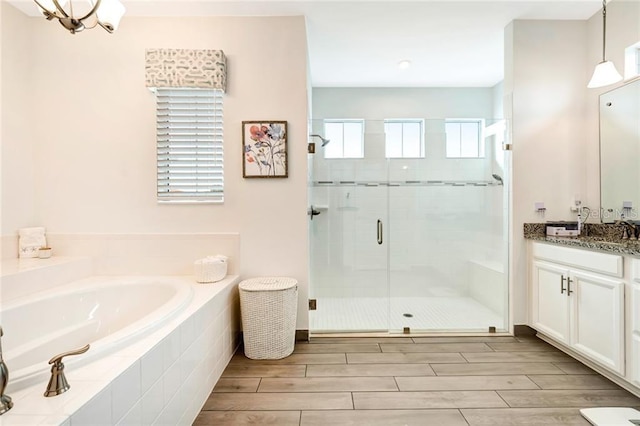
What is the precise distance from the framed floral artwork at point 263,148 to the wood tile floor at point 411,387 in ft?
4.66

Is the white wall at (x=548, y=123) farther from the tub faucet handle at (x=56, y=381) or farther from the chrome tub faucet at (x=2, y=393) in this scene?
the chrome tub faucet at (x=2, y=393)

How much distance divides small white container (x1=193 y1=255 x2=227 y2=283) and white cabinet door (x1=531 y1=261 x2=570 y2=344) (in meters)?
2.47

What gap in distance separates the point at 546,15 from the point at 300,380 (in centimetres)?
335

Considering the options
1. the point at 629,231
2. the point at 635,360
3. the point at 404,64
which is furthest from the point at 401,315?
the point at 404,64

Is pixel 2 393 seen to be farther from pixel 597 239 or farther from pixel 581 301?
pixel 597 239

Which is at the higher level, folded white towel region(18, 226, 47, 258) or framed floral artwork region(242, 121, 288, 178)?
framed floral artwork region(242, 121, 288, 178)

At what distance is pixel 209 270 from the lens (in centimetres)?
229

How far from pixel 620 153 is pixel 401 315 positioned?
7.11 ft

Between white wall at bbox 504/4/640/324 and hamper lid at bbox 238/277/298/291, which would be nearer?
hamper lid at bbox 238/277/298/291

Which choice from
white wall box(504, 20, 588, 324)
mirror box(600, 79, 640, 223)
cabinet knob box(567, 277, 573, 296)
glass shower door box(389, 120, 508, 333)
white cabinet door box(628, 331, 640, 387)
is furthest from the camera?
glass shower door box(389, 120, 508, 333)

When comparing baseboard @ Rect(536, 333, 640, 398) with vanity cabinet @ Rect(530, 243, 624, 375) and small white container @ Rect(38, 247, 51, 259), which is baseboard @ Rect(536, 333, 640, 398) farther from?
small white container @ Rect(38, 247, 51, 259)

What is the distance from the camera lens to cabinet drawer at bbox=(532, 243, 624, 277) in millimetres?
1864

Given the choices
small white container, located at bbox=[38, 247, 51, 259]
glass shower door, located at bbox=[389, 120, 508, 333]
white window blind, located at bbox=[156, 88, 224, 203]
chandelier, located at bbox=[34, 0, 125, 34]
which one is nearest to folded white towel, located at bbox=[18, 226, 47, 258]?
small white container, located at bbox=[38, 247, 51, 259]

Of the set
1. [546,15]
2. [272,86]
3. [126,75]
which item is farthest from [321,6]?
[546,15]
